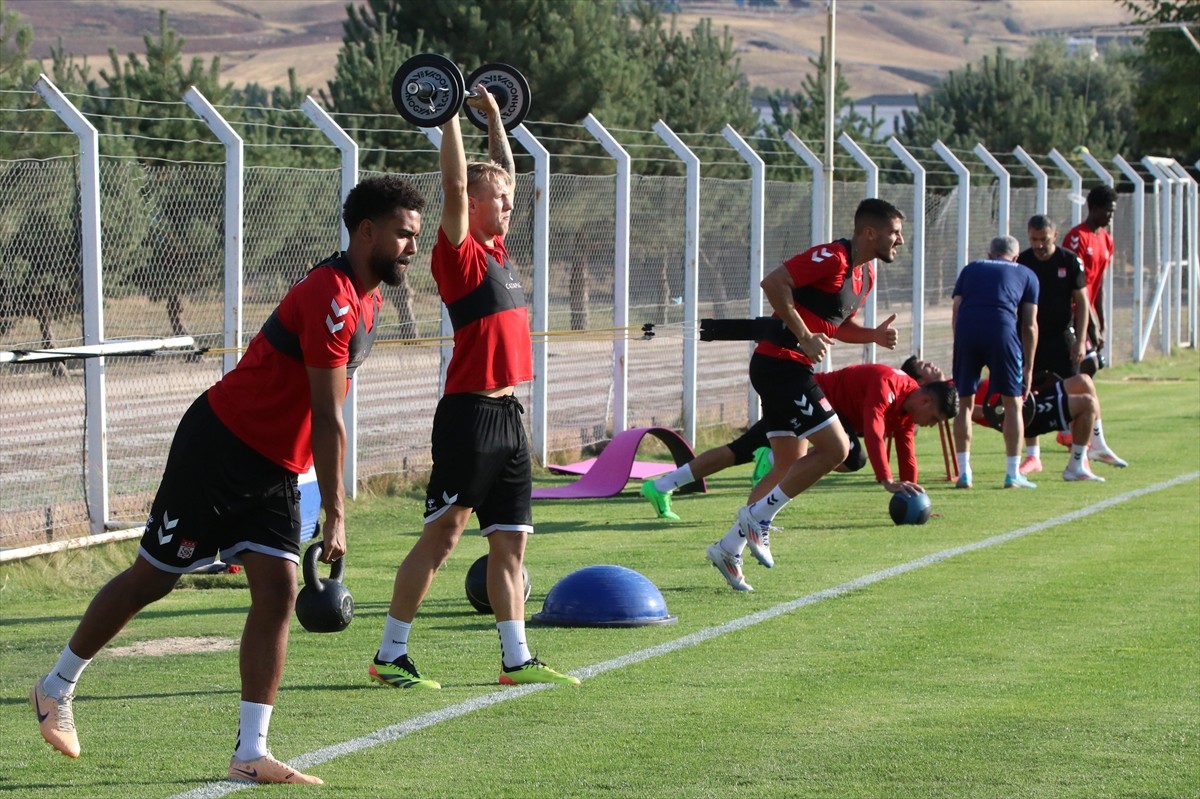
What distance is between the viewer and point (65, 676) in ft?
19.6

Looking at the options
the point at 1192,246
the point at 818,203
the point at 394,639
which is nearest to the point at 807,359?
the point at 394,639

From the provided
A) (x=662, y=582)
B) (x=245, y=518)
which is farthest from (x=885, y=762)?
(x=662, y=582)

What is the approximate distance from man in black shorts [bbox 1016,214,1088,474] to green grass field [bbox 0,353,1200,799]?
120 inches

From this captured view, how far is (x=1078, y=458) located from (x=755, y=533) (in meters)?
5.71

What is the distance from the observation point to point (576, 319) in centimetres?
1681

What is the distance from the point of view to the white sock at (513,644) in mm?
7219

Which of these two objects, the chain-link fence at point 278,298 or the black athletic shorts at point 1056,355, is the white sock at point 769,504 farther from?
the black athletic shorts at point 1056,355

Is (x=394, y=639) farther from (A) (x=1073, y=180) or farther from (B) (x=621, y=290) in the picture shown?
(A) (x=1073, y=180)

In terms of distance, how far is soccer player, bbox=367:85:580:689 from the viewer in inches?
281

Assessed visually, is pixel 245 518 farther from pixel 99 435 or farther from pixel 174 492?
pixel 99 435

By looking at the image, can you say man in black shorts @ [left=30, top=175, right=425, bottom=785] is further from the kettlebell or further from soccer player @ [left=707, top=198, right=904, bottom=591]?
soccer player @ [left=707, top=198, right=904, bottom=591]

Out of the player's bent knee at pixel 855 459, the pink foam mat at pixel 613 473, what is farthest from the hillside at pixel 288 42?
the player's bent knee at pixel 855 459

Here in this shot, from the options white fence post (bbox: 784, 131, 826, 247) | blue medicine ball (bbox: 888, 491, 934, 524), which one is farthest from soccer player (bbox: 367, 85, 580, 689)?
white fence post (bbox: 784, 131, 826, 247)

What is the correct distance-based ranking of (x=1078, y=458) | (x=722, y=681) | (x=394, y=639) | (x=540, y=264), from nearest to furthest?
(x=394, y=639) → (x=722, y=681) → (x=1078, y=458) → (x=540, y=264)
